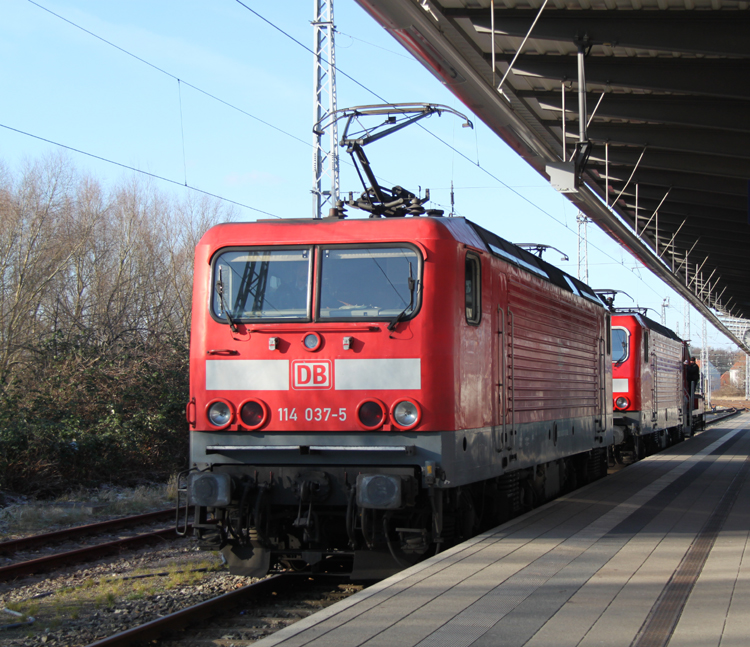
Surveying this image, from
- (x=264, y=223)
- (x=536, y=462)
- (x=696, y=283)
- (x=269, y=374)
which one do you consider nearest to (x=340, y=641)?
(x=269, y=374)

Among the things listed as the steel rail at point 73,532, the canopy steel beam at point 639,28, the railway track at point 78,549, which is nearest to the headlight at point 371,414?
the railway track at point 78,549

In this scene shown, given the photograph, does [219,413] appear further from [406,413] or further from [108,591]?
[108,591]

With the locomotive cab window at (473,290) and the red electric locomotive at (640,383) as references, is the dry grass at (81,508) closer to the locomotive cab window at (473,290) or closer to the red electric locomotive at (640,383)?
the locomotive cab window at (473,290)

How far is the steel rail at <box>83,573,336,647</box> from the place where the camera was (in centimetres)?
524

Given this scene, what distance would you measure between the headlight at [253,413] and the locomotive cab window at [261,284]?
0.73m

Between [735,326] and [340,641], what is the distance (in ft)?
169

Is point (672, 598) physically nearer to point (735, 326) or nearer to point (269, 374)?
point (269, 374)

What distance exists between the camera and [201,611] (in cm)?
588

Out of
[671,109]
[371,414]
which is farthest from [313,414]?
[671,109]

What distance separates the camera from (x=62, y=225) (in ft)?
82.7

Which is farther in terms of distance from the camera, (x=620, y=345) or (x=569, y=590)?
(x=620, y=345)

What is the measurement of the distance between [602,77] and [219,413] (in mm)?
7764

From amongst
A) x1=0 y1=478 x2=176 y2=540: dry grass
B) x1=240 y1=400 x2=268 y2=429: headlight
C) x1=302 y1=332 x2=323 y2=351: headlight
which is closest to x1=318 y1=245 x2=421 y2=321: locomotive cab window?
x1=302 y1=332 x2=323 y2=351: headlight

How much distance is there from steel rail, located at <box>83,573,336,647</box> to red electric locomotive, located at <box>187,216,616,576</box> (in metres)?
0.19
